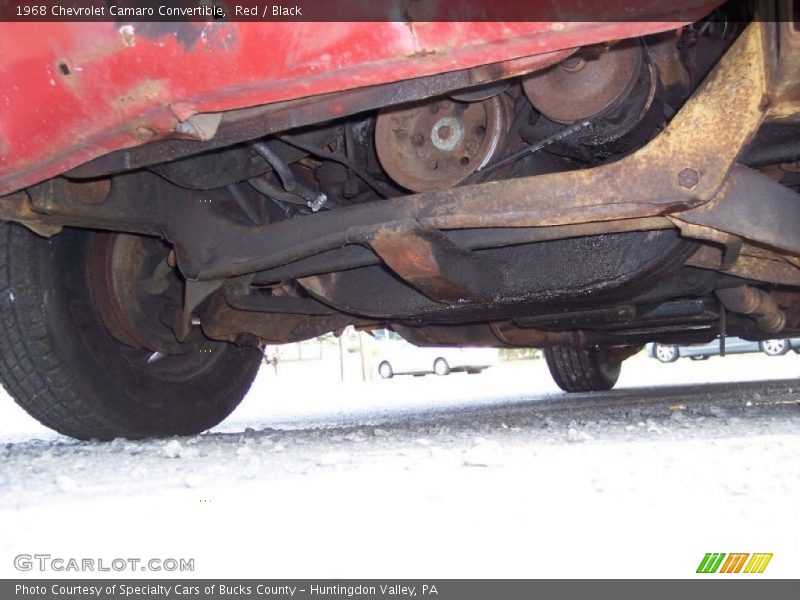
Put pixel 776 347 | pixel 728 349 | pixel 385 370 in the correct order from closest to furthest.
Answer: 1. pixel 728 349
2. pixel 776 347
3. pixel 385 370

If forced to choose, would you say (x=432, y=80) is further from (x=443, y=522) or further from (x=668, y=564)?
(x=668, y=564)

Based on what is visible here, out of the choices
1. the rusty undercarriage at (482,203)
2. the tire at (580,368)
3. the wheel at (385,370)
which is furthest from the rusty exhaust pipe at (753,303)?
the wheel at (385,370)

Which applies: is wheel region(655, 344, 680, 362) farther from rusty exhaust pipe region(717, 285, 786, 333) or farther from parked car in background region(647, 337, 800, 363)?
rusty exhaust pipe region(717, 285, 786, 333)

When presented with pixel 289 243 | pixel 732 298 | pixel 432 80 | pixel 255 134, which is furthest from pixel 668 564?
pixel 732 298

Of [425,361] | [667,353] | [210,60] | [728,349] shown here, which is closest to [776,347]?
[728,349]

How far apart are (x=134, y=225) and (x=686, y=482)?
1.43 m

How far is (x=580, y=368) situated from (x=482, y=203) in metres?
3.49

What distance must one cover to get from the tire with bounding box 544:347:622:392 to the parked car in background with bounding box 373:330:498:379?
8.08 m

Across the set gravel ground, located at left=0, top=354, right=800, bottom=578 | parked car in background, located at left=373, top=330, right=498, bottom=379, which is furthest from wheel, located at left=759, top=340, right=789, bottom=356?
gravel ground, located at left=0, top=354, right=800, bottom=578

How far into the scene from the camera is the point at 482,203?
147cm

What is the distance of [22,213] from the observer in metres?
1.59

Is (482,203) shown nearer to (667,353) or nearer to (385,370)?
(667,353)

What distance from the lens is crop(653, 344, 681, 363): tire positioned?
492 inches

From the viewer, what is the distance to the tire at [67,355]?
6.24 feet
